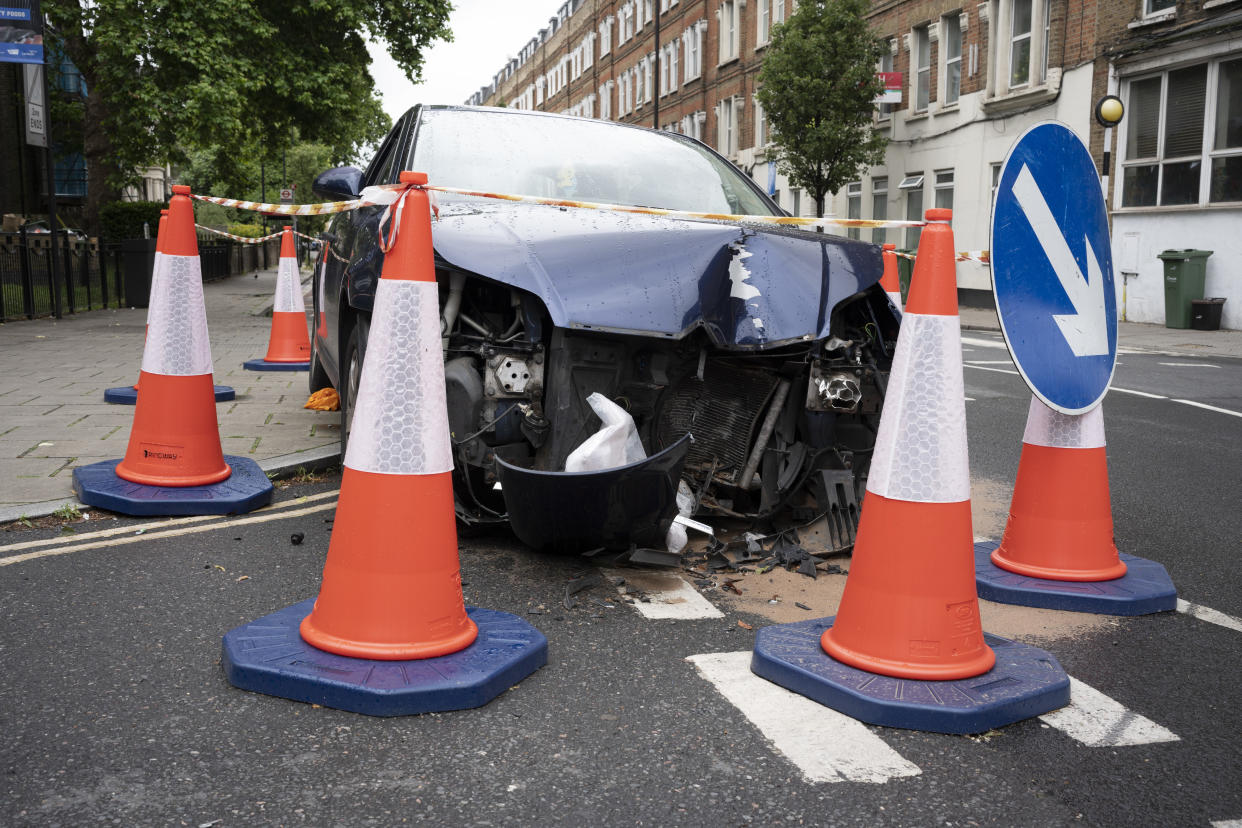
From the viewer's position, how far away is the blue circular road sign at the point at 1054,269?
3.64m

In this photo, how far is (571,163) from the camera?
5.05 metres

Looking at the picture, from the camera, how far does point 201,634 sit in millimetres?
3379

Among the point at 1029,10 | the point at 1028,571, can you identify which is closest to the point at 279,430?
the point at 1028,571

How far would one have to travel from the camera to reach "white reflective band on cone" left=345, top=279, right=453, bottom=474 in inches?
121

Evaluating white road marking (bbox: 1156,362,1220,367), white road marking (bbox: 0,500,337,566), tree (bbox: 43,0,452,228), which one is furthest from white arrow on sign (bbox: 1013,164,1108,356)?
tree (bbox: 43,0,452,228)

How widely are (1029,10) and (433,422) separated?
80.6ft

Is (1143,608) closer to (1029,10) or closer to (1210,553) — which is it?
(1210,553)

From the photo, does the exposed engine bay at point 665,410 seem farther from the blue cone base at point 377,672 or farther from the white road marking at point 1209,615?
the white road marking at point 1209,615

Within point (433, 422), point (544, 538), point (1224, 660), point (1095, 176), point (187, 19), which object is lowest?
point (1224, 660)

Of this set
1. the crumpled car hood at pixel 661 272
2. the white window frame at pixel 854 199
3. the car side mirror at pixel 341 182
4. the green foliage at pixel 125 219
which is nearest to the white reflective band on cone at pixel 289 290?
the car side mirror at pixel 341 182

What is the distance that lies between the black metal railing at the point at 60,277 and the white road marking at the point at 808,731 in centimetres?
1233

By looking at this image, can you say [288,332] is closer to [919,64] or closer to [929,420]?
[929,420]

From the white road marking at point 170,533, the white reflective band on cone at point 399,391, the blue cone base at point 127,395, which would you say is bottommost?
the white road marking at point 170,533

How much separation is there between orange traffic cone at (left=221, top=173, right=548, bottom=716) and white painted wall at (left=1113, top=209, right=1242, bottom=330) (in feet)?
60.8
